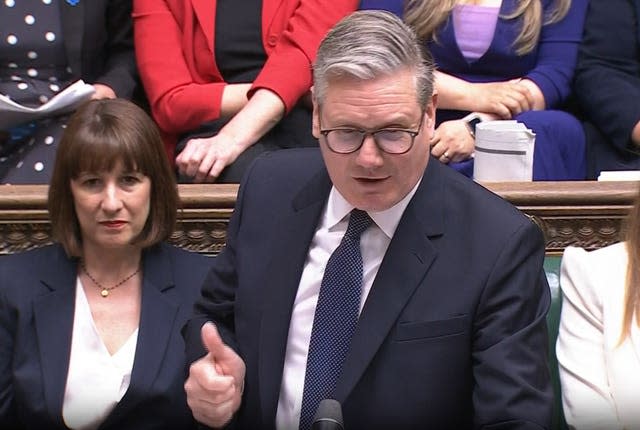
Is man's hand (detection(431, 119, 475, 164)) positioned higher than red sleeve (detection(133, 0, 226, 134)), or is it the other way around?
red sleeve (detection(133, 0, 226, 134))

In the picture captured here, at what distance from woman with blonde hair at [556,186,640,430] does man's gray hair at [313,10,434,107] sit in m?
0.41

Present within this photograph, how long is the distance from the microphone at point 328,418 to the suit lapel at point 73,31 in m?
1.41

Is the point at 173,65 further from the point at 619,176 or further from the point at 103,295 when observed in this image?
the point at 619,176

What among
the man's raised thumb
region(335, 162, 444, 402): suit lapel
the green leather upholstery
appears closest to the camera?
the man's raised thumb

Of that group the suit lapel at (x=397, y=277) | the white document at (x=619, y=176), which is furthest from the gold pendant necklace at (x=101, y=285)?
the white document at (x=619, y=176)

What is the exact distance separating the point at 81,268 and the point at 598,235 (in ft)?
3.03

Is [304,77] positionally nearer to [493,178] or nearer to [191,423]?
[493,178]

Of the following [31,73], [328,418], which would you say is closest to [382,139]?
[328,418]

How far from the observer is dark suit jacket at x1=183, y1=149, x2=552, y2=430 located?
4.41ft

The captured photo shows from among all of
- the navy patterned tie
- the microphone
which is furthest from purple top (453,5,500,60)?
the microphone

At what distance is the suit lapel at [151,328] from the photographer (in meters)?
1.72

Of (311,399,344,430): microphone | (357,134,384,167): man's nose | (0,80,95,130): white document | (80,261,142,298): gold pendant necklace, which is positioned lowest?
(80,261,142,298): gold pendant necklace

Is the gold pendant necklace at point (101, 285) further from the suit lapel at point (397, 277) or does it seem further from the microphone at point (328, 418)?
the microphone at point (328, 418)

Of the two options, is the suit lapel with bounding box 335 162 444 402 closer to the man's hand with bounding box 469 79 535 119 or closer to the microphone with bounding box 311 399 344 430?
the microphone with bounding box 311 399 344 430
